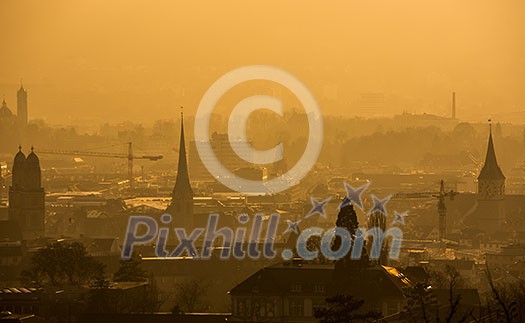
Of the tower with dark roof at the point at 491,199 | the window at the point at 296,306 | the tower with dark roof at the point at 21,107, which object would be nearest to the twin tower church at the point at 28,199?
the tower with dark roof at the point at 491,199

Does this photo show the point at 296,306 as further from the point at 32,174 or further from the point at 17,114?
the point at 17,114

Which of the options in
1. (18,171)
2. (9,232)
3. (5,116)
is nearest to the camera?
(9,232)

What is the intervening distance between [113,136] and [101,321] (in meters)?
132

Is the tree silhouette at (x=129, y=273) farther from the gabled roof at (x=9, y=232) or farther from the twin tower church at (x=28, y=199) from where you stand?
the twin tower church at (x=28, y=199)

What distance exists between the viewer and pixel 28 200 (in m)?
75.9

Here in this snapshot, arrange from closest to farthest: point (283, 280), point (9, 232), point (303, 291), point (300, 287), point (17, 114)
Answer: point (303, 291) < point (300, 287) < point (283, 280) < point (9, 232) < point (17, 114)

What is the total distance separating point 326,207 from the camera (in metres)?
101

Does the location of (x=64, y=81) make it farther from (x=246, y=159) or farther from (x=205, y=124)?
(x=246, y=159)

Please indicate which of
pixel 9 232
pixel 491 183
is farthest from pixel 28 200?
pixel 491 183

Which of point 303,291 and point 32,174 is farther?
point 32,174

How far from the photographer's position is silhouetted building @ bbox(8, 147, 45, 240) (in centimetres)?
7588
